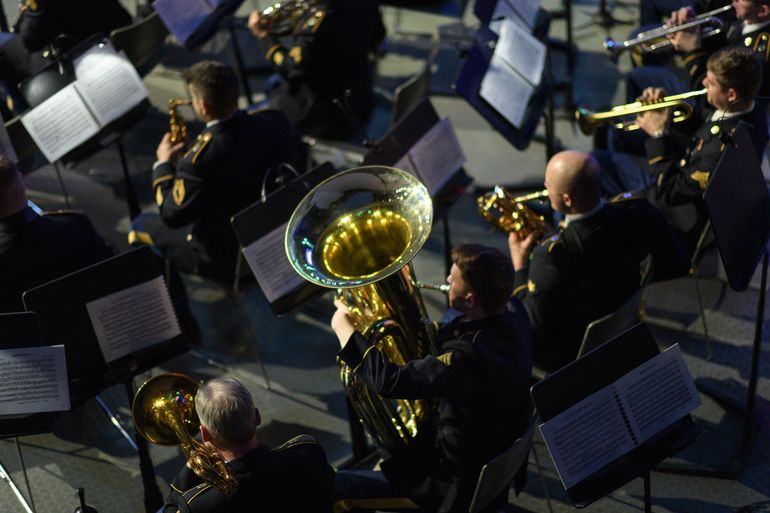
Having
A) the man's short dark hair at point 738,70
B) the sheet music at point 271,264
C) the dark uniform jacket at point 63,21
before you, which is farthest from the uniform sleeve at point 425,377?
the dark uniform jacket at point 63,21

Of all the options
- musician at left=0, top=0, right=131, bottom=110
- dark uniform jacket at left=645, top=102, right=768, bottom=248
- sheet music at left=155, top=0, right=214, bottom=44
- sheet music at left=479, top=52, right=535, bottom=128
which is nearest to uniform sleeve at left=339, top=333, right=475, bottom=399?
dark uniform jacket at left=645, top=102, right=768, bottom=248

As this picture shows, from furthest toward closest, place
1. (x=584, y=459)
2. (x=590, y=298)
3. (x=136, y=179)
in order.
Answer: (x=136, y=179) < (x=590, y=298) < (x=584, y=459)

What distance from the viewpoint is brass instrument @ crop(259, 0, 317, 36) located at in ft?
21.6

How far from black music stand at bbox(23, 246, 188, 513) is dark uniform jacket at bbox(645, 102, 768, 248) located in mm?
2762

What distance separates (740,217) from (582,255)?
2.40 ft

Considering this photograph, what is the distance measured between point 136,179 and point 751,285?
4.27 meters

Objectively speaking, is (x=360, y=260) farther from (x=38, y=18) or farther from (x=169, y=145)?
(x=38, y=18)

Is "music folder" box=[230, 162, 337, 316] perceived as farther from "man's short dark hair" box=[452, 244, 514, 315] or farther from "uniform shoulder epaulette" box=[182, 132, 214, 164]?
"man's short dark hair" box=[452, 244, 514, 315]

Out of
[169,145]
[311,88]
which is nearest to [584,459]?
[169,145]

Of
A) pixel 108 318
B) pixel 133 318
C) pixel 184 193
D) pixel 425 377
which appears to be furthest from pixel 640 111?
pixel 108 318

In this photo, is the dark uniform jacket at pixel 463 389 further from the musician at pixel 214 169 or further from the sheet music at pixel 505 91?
the sheet music at pixel 505 91

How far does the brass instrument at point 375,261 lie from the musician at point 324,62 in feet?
7.13

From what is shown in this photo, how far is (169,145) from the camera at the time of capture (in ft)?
18.3

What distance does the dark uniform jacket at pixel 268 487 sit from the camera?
3.45 m
